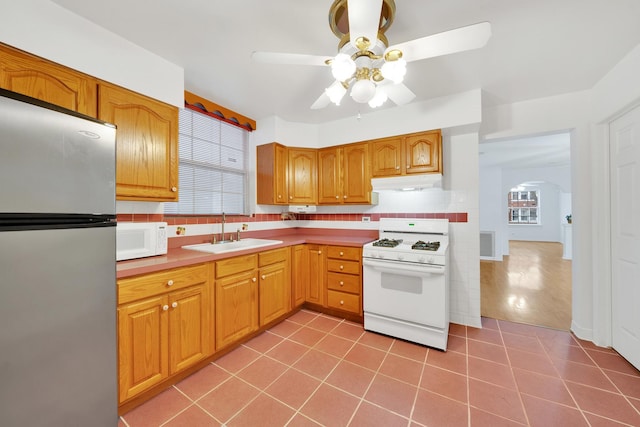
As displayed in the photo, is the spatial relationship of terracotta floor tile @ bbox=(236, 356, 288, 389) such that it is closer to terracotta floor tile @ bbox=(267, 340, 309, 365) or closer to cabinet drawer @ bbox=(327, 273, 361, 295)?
terracotta floor tile @ bbox=(267, 340, 309, 365)

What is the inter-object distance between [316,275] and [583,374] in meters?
2.34

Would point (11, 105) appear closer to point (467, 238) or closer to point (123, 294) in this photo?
point (123, 294)

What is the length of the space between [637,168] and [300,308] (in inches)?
131

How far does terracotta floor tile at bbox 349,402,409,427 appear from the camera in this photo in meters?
1.39

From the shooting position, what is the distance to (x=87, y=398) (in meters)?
0.98

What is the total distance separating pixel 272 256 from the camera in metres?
2.48

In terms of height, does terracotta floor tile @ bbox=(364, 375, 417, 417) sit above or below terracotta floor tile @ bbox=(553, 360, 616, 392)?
below

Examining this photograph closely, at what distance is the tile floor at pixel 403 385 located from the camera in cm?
144

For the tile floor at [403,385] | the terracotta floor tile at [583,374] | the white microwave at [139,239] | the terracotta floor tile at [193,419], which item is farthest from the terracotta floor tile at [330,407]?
the terracotta floor tile at [583,374]

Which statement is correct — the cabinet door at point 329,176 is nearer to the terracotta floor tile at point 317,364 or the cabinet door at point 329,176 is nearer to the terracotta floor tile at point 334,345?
the terracotta floor tile at point 334,345

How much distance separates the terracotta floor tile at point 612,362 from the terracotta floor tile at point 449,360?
1.06 meters

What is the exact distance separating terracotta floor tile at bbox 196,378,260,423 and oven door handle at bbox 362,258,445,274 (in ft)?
4.73

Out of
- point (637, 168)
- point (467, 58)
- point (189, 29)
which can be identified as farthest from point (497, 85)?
point (189, 29)

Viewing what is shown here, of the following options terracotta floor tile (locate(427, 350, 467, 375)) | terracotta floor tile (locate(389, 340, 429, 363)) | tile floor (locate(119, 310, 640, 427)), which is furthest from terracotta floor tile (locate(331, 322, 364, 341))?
terracotta floor tile (locate(427, 350, 467, 375))
